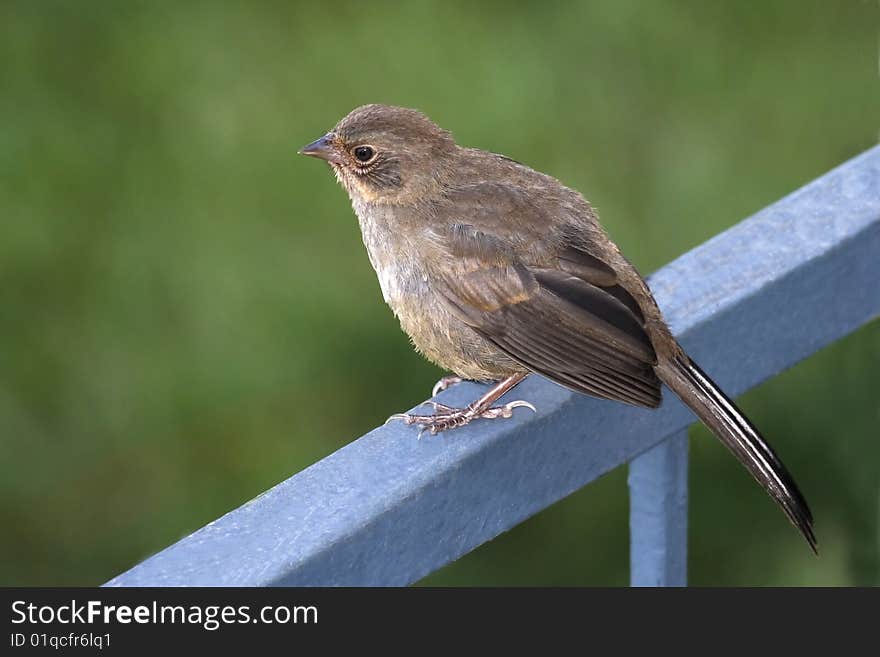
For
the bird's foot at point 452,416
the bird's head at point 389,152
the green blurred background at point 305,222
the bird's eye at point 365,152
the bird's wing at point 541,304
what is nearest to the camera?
the bird's foot at point 452,416

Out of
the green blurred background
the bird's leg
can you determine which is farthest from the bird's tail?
the green blurred background

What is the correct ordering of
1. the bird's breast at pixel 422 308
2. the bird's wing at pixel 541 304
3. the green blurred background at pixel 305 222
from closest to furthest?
1. the bird's wing at pixel 541 304
2. the bird's breast at pixel 422 308
3. the green blurred background at pixel 305 222

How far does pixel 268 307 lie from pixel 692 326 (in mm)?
3398

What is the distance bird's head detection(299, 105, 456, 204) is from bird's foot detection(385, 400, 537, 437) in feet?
3.62

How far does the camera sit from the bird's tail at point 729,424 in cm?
407

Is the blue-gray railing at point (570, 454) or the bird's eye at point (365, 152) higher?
the bird's eye at point (365, 152)

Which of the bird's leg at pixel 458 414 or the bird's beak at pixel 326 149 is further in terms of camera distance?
the bird's beak at pixel 326 149

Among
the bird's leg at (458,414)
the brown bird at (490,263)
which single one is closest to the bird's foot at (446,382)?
the brown bird at (490,263)

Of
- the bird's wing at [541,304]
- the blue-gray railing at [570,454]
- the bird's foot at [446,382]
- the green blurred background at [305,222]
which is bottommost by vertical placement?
the blue-gray railing at [570,454]

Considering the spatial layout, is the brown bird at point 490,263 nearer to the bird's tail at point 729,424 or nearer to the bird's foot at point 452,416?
the bird's tail at point 729,424

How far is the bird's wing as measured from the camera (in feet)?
14.7

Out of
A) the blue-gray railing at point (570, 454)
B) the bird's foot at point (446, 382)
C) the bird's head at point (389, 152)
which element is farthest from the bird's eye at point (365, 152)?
the blue-gray railing at point (570, 454)

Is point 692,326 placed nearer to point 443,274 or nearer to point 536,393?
point 536,393

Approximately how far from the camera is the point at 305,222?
7.39 m
